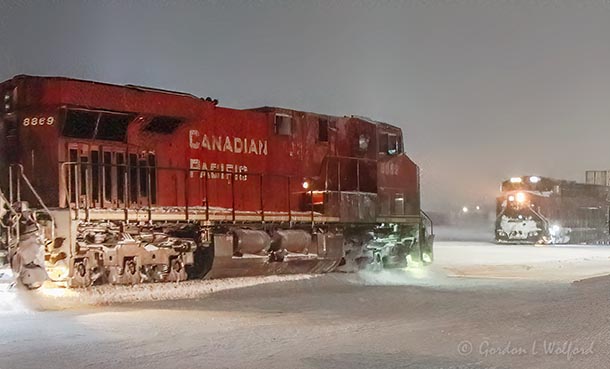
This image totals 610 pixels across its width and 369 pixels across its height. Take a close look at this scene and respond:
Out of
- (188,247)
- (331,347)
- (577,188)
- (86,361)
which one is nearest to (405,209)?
(188,247)

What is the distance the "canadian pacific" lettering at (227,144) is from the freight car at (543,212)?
99.3ft

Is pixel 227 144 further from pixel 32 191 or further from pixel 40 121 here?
pixel 32 191

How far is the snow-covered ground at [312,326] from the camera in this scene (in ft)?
25.8

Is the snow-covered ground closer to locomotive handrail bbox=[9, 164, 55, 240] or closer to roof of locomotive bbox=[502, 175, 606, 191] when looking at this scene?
locomotive handrail bbox=[9, 164, 55, 240]

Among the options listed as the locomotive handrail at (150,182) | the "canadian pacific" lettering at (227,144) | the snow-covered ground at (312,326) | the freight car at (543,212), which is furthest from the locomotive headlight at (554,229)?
the "canadian pacific" lettering at (227,144)

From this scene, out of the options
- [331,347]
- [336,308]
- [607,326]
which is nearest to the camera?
[331,347]

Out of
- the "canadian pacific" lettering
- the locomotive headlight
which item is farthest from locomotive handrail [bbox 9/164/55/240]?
the locomotive headlight

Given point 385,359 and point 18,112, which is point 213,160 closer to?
point 18,112

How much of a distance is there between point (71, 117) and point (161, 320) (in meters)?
5.40

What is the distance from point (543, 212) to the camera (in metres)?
44.3

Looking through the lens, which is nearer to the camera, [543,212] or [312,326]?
[312,326]

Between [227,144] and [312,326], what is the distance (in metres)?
8.19

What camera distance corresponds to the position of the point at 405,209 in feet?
72.9

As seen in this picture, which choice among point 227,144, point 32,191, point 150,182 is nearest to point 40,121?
point 32,191
